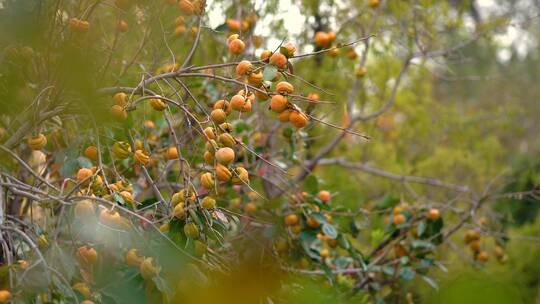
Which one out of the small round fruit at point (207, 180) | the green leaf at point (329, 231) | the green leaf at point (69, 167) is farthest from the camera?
the green leaf at point (329, 231)

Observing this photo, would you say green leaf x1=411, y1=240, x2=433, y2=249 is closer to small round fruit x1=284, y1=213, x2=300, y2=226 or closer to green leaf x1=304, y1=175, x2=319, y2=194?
green leaf x1=304, y1=175, x2=319, y2=194

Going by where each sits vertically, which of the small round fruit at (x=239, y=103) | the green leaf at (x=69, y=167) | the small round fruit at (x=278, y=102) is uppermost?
the small round fruit at (x=278, y=102)

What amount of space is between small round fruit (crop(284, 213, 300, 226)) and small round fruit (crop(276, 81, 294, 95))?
45.6 inches

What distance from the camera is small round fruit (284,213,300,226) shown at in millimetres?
2701

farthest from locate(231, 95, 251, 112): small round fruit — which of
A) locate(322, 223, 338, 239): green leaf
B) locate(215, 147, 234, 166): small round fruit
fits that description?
locate(322, 223, 338, 239): green leaf

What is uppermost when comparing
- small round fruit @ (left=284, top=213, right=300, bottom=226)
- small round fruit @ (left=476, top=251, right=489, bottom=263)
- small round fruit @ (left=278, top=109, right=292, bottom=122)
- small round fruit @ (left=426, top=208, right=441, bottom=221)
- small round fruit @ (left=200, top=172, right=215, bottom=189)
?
small round fruit @ (left=278, top=109, right=292, bottom=122)

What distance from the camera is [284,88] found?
1588mm

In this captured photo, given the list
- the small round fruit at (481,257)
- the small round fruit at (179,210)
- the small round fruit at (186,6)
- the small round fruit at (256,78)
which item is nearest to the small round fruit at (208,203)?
the small round fruit at (179,210)

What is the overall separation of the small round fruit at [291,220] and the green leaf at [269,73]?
119 cm

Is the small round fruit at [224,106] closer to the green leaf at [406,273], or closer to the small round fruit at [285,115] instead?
the small round fruit at [285,115]

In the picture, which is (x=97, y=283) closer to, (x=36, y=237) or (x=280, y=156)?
(x=36, y=237)

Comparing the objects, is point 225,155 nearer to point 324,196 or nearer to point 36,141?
point 36,141

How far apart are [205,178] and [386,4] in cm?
298

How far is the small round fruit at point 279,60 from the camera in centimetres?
160
